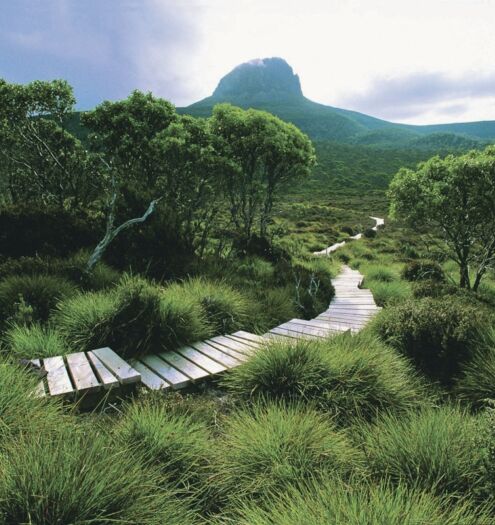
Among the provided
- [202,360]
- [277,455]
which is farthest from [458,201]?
[277,455]

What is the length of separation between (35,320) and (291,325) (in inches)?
152

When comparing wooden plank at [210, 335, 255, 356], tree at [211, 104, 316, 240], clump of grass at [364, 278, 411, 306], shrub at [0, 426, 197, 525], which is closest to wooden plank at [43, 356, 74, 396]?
shrub at [0, 426, 197, 525]

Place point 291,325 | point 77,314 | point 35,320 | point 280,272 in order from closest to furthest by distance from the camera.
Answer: point 77,314 → point 35,320 → point 291,325 → point 280,272

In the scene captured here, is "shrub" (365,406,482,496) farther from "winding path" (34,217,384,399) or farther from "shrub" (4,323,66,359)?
"shrub" (4,323,66,359)

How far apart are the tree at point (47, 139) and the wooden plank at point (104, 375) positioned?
852 centimetres

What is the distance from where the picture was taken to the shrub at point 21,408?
2.50 metres

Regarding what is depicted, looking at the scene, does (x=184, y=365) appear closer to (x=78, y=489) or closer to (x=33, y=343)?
(x=33, y=343)

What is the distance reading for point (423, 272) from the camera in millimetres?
14531

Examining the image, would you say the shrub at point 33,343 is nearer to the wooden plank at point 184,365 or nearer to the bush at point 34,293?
the bush at point 34,293

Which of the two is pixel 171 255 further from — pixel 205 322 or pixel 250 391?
pixel 250 391

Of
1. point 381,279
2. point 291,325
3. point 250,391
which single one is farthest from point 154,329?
point 381,279

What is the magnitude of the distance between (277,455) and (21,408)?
6.26 ft

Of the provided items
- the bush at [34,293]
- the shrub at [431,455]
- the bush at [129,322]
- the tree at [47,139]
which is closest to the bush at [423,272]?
the bush at [129,322]

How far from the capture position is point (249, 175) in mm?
14242
